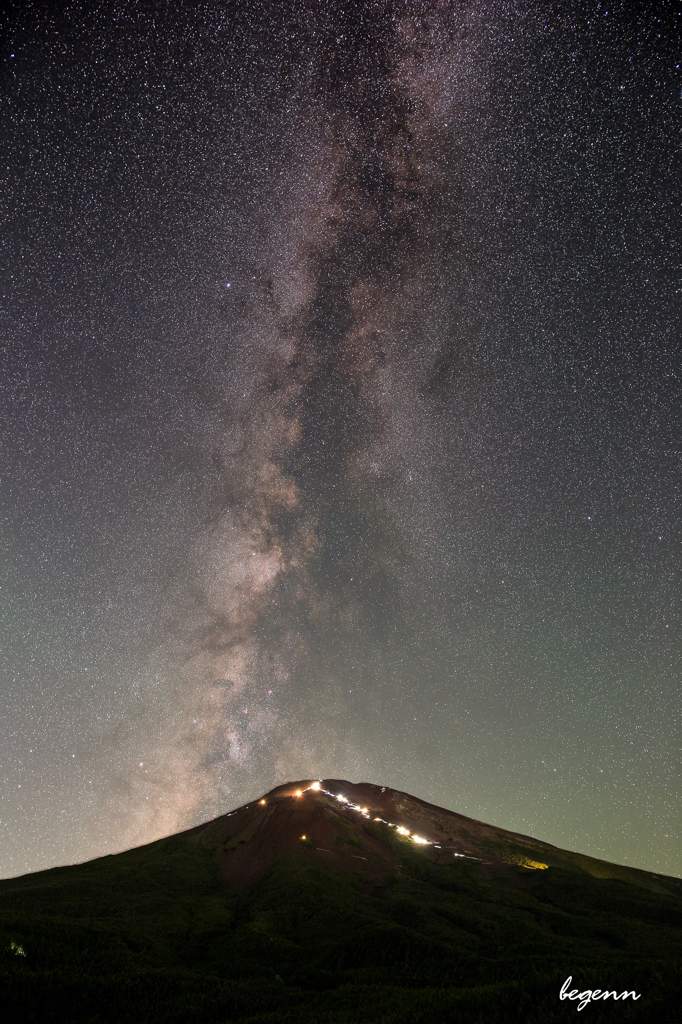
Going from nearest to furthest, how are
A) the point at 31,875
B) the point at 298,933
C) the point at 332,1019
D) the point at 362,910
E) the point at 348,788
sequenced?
the point at 332,1019 < the point at 298,933 < the point at 362,910 < the point at 31,875 < the point at 348,788

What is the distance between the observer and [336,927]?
5178 cm

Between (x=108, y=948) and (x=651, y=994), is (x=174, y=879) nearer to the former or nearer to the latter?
(x=108, y=948)

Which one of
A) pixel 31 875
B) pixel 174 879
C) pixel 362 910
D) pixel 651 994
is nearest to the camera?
pixel 651 994

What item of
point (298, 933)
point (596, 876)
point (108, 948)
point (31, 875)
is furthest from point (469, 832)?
point (108, 948)

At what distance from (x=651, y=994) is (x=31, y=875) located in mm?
92051

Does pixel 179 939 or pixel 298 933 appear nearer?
pixel 179 939

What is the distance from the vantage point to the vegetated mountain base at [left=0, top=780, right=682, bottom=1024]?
2520 cm

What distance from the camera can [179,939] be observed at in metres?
47.2

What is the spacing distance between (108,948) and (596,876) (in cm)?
8557

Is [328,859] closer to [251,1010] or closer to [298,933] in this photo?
[298,933]

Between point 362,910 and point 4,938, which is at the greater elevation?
point 4,938

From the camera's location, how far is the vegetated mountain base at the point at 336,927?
25.2 metres

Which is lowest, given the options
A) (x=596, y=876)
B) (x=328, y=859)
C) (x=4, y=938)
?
(x=596, y=876)

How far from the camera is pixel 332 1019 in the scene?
79.0 feet
